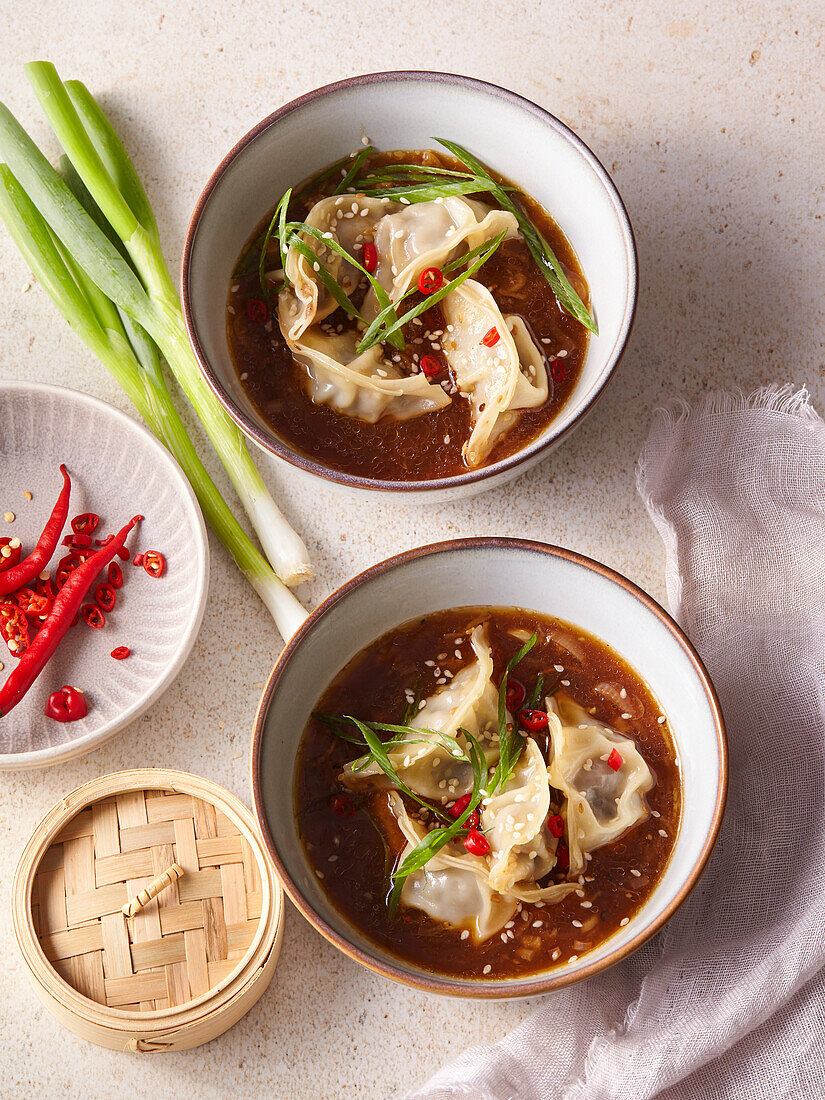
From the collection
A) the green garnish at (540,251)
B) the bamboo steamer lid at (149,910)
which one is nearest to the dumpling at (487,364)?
the green garnish at (540,251)

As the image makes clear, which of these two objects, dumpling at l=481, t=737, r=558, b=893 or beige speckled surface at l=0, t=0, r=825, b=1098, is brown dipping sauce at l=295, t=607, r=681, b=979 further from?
beige speckled surface at l=0, t=0, r=825, b=1098

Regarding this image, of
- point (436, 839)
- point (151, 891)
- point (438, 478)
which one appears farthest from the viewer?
point (438, 478)

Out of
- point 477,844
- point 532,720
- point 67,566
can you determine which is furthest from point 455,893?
point 67,566

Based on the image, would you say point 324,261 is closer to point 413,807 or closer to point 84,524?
point 84,524

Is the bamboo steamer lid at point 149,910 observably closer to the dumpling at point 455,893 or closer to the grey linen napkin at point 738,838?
the dumpling at point 455,893

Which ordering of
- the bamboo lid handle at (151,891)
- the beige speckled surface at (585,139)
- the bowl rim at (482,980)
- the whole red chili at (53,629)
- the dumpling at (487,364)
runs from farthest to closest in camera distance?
the beige speckled surface at (585,139)
the whole red chili at (53,629)
the dumpling at (487,364)
the bamboo lid handle at (151,891)
the bowl rim at (482,980)

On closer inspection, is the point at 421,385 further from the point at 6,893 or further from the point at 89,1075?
the point at 89,1075

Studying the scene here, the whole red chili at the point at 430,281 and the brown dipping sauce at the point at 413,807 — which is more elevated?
the whole red chili at the point at 430,281
